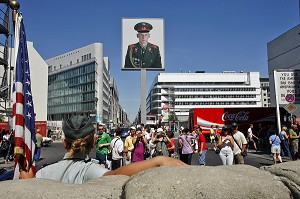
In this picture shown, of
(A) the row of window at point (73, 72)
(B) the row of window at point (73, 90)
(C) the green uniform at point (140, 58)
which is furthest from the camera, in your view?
(B) the row of window at point (73, 90)

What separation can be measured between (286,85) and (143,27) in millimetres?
23473

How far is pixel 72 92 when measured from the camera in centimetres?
9575

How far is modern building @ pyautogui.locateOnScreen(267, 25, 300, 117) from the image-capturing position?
5566cm

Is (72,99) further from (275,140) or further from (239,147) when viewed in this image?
(239,147)

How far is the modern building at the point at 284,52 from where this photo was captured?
2191 inches

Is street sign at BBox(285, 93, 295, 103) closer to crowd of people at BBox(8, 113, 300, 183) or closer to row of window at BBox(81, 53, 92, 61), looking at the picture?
crowd of people at BBox(8, 113, 300, 183)

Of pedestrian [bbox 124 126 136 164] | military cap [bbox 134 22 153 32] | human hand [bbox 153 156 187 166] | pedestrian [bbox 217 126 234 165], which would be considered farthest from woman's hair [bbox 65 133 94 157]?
military cap [bbox 134 22 153 32]

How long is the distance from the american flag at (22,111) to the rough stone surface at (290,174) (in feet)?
8.22

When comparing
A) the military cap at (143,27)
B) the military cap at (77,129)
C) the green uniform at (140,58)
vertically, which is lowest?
the military cap at (77,129)

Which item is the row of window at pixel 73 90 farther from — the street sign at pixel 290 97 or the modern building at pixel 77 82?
the street sign at pixel 290 97

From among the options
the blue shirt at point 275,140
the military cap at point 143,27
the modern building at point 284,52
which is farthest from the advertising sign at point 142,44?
the modern building at point 284,52

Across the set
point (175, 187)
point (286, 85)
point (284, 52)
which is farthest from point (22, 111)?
point (284, 52)

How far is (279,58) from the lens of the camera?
203 ft

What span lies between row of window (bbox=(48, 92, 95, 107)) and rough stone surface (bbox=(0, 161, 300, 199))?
88.0 meters
